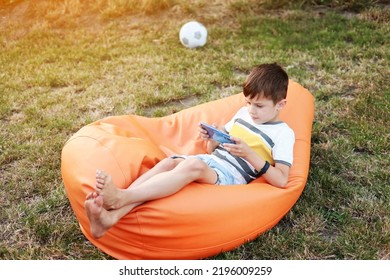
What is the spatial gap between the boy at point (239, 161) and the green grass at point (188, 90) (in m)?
0.35

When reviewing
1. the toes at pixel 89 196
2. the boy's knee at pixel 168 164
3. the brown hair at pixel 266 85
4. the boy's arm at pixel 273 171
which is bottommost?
the boy's arm at pixel 273 171

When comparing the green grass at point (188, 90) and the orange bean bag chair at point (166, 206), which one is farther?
the green grass at point (188, 90)

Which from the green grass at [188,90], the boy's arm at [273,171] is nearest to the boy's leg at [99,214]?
the green grass at [188,90]

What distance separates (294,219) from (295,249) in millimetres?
249

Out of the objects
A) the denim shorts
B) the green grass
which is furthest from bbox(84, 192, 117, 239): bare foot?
the denim shorts

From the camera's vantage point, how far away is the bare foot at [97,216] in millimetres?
2453

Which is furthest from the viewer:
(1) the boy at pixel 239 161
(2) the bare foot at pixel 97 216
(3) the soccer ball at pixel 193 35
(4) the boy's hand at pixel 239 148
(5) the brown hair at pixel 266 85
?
(3) the soccer ball at pixel 193 35

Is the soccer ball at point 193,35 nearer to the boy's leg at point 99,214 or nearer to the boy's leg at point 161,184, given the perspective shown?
the boy's leg at point 161,184

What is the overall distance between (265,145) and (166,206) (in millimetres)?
755

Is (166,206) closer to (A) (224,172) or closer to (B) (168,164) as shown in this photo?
(B) (168,164)

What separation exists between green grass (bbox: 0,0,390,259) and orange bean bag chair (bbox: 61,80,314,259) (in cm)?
14

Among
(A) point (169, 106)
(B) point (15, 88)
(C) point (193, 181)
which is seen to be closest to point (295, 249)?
(C) point (193, 181)

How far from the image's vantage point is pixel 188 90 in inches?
188
